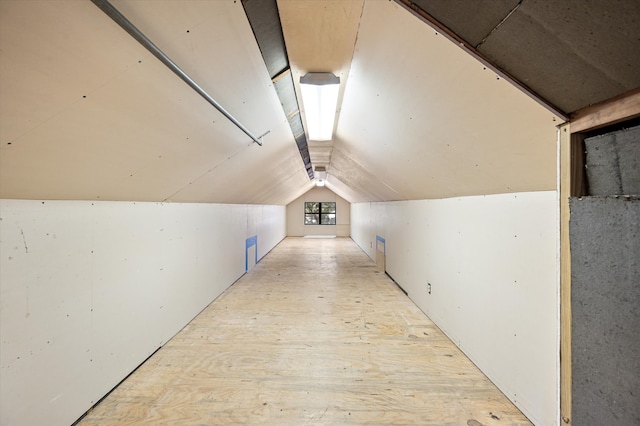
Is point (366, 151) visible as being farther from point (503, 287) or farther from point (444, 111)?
point (503, 287)

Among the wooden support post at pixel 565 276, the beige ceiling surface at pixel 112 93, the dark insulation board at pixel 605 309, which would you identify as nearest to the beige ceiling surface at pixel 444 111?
the wooden support post at pixel 565 276

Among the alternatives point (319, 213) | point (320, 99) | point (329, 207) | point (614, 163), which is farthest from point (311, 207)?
point (614, 163)

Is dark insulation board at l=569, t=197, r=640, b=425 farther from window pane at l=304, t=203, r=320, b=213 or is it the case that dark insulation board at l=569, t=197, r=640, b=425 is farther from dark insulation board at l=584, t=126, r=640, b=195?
window pane at l=304, t=203, r=320, b=213

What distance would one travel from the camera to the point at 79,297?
1.55 metres

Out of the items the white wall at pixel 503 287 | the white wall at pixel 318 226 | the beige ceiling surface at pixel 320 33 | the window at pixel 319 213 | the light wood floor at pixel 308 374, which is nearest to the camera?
the beige ceiling surface at pixel 320 33

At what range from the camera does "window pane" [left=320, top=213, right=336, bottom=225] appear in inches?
459

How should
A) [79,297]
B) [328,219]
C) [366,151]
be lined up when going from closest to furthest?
[79,297] < [366,151] < [328,219]

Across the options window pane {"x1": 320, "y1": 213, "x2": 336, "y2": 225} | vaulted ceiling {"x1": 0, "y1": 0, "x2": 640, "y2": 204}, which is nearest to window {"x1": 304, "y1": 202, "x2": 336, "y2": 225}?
window pane {"x1": 320, "y1": 213, "x2": 336, "y2": 225}

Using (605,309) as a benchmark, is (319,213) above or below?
above

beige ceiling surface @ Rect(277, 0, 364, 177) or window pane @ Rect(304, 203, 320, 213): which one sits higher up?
beige ceiling surface @ Rect(277, 0, 364, 177)

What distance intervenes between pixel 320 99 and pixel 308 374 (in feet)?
6.93

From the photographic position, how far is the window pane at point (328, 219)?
38.2ft

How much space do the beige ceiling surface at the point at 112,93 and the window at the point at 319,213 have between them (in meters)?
9.63

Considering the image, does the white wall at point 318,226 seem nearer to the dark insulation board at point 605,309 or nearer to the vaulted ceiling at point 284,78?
the vaulted ceiling at point 284,78
